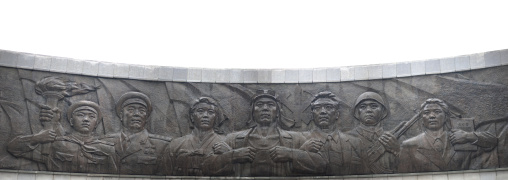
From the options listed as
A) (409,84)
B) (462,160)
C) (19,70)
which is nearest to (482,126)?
(462,160)

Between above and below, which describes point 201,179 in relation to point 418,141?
below

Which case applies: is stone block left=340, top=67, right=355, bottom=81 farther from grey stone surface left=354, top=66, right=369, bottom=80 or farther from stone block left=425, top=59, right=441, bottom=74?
stone block left=425, top=59, right=441, bottom=74

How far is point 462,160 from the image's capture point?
37.7 ft

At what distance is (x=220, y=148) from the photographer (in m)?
12.2

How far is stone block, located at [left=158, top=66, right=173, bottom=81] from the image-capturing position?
12547 millimetres

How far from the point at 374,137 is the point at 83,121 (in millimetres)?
5792

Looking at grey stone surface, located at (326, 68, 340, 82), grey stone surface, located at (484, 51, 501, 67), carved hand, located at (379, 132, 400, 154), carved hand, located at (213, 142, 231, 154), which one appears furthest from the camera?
grey stone surface, located at (326, 68, 340, 82)

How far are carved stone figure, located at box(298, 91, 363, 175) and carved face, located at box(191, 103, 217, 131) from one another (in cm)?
195

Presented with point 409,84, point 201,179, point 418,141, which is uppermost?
point 409,84

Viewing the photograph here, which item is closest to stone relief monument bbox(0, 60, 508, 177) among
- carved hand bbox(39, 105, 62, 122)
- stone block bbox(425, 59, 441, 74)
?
carved hand bbox(39, 105, 62, 122)

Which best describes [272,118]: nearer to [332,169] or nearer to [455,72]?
[332,169]

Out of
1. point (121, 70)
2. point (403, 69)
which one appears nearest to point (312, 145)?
point (403, 69)

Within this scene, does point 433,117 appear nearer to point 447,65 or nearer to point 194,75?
point 447,65

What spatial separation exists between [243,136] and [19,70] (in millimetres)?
4609
